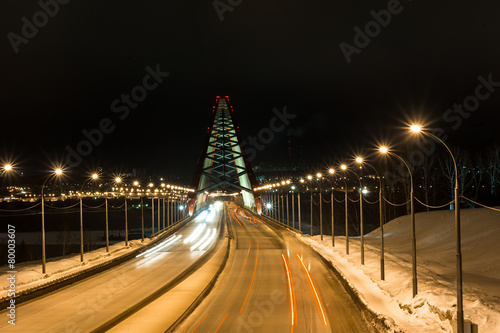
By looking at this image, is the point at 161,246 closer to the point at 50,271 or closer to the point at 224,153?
the point at 50,271

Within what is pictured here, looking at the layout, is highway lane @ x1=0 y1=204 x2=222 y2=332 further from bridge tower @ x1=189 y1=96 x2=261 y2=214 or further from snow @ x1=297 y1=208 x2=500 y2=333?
bridge tower @ x1=189 y1=96 x2=261 y2=214

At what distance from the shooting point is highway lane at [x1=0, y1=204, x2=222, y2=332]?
1830 centimetres

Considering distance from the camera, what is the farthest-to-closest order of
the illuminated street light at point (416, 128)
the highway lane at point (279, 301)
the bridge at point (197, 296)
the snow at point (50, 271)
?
the snow at point (50, 271) < the bridge at point (197, 296) < the highway lane at point (279, 301) < the illuminated street light at point (416, 128)

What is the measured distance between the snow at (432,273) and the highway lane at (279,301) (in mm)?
1198

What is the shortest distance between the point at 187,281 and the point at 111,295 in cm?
548

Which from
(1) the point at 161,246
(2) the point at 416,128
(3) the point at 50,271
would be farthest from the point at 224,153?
(2) the point at 416,128

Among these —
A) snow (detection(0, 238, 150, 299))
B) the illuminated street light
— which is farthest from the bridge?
the illuminated street light

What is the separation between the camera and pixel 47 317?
19.4m

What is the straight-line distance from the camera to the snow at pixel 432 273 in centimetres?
1566

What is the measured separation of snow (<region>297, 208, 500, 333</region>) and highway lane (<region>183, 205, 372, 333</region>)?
1198mm

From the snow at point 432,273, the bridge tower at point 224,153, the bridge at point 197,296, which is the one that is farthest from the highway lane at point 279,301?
the bridge tower at point 224,153

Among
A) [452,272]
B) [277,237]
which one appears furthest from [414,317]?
[277,237]

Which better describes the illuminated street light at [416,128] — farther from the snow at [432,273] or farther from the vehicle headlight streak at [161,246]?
the vehicle headlight streak at [161,246]

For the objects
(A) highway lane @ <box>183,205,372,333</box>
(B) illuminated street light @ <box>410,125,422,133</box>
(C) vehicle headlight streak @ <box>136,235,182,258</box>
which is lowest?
(C) vehicle headlight streak @ <box>136,235,182,258</box>
